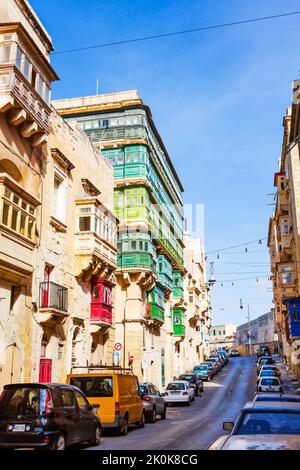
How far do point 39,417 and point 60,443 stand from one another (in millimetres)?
892

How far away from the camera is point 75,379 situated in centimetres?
1634

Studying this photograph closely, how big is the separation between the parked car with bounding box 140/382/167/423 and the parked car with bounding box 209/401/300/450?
1353cm

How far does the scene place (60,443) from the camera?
11133 mm

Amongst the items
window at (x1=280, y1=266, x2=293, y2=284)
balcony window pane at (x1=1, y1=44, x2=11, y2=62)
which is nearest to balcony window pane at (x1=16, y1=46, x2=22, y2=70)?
balcony window pane at (x1=1, y1=44, x2=11, y2=62)

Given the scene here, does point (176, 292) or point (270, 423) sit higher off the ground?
point (176, 292)

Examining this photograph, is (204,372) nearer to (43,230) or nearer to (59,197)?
(59,197)

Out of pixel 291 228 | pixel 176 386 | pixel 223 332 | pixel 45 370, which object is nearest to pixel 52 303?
pixel 45 370

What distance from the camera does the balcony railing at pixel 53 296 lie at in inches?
837

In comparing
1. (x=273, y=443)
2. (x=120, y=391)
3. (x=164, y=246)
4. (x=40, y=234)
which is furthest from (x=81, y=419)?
(x=164, y=246)

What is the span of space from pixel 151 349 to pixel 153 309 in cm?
368

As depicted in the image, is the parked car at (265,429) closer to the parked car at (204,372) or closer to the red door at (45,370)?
the red door at (45,370)

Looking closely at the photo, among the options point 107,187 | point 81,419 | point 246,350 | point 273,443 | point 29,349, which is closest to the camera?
point 273,443
